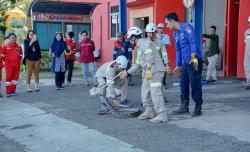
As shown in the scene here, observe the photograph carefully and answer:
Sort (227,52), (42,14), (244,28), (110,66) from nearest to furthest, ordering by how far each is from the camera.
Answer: (110,66) → (244,28) → (227,52) → (42,14)

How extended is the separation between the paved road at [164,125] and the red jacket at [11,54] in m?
1.36

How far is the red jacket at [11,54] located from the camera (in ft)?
45.1

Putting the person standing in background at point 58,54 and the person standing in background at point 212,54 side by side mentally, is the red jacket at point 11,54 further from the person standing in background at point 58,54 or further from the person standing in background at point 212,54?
the person standing in background at point 212,54

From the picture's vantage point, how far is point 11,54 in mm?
13852

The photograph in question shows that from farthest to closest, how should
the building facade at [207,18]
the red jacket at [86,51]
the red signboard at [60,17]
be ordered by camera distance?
1. the red signboard at [60,17]
2. the red jacket at [86,51]
3. the building facade at [207,18]

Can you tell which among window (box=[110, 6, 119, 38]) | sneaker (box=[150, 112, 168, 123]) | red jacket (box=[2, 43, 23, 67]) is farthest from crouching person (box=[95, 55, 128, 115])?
window (box=[110, 6, 119, 38])

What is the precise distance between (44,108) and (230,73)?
7990mm

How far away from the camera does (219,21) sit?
59.1 feet

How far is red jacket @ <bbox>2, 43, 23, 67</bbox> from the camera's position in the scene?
13734mm

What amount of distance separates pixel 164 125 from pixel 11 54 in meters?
6.77

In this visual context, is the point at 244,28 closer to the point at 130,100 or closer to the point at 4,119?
the point at 130,100

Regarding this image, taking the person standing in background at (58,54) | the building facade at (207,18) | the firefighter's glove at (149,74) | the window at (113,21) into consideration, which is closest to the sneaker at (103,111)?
the firefighter's glove at (149,74)

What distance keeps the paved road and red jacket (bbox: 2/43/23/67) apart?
1357mm

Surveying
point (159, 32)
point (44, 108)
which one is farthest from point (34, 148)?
point (159, 32)
